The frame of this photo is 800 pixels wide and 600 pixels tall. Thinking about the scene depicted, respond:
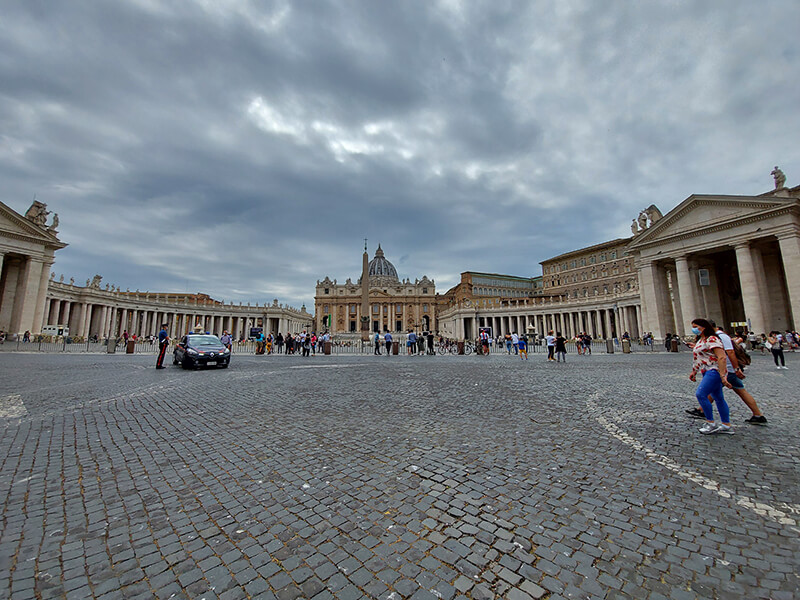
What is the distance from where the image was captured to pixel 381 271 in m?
114

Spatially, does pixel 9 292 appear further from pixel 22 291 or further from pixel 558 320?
pixel 558 320

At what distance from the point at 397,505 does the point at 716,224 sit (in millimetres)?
36428

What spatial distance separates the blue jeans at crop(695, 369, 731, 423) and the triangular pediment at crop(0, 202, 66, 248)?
160ft

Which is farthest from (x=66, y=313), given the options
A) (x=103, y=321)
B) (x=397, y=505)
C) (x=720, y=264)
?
(x=720, y=264)

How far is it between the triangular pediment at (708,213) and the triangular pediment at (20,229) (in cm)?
5765

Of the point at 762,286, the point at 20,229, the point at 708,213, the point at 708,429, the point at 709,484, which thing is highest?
the point at 20,229

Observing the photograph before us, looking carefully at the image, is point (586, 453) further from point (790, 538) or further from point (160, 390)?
point (160, 390)

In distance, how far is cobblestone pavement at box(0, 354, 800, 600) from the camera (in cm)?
204

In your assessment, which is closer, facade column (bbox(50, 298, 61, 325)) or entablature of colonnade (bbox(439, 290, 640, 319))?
facade column (bbox(50, 298, 61, 325))

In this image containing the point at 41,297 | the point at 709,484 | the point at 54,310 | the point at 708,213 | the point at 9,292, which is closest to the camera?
the point at 709,484

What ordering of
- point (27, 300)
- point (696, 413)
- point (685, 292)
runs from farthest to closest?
point (27, 300)
point (685, 292)
point (696, 413)

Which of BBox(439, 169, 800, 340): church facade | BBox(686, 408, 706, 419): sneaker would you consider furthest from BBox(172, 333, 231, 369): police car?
BBox(439, 169, 800, 340): church facade

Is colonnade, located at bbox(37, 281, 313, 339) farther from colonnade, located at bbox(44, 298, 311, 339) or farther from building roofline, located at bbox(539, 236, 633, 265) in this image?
building roofline, located at bbox(539, 236, 633, 265)

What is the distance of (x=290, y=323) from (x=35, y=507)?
273 feet
